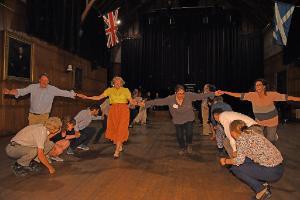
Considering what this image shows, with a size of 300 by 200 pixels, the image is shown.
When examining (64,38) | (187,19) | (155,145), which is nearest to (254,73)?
(187,19)

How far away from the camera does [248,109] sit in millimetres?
17359

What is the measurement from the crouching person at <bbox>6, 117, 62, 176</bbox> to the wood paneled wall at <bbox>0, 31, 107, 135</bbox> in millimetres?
4445

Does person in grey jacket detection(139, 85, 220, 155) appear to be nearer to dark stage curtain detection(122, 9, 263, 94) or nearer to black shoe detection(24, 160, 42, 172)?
black shoe detection(24, 160, 42, 172)

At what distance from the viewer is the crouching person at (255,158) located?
9.41 feet

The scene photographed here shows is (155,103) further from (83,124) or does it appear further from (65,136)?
(65,136)

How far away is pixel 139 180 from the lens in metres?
3.90

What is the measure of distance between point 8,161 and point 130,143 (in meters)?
3.00

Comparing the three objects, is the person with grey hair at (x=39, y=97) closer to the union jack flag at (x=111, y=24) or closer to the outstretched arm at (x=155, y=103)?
the outstretched arm at (x=155, y=103)

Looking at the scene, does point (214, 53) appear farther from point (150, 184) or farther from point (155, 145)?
point (150, 184)

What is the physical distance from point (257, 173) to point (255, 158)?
6.4 inches

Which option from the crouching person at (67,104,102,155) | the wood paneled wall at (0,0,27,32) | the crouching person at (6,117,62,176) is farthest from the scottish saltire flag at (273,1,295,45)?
the wood paneled wall at (0,0,27,32)

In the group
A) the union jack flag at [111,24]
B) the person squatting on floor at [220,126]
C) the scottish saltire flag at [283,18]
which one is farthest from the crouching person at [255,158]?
the union jack flag at [111,24]

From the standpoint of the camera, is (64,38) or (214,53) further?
(214,53)

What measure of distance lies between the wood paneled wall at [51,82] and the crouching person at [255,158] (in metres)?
6.89
